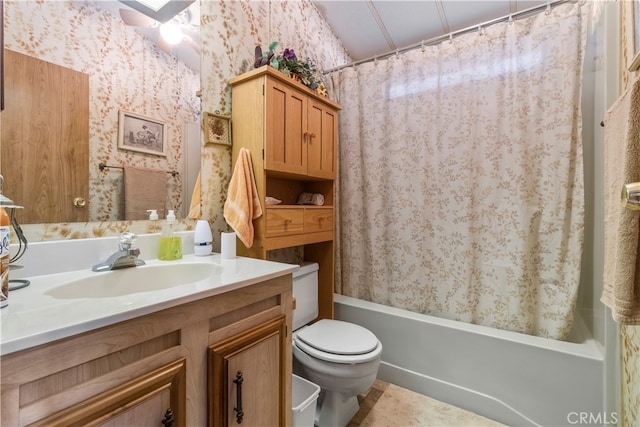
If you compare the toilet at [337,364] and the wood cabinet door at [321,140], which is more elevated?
the wood cabinet door at [321,140]

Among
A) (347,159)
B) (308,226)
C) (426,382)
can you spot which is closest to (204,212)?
(308,226)

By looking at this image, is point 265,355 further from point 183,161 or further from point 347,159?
point 347,159

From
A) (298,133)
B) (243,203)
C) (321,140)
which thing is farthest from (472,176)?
(243,203)

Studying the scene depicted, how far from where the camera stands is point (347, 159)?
78.5 inches

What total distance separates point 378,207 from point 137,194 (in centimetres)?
140

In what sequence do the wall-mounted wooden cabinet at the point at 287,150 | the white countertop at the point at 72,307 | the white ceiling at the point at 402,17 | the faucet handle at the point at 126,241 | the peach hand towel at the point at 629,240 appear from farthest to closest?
1. the white ceiling at the point at 402,17
2. the wall-mounted wooden cabinet at the point at 287,150
3. the faucet handle at the point at 126,241
4. the peach hand towel at the point at 629,240
5. the white countertop at the point at 72,307

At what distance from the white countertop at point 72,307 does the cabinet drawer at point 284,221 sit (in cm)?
45

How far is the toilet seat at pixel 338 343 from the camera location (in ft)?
3.93

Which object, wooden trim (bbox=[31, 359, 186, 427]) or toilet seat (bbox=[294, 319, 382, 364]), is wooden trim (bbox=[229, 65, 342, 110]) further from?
toilet seat (bbox=[294, 319, 382, 364])

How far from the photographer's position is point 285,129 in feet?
4.43

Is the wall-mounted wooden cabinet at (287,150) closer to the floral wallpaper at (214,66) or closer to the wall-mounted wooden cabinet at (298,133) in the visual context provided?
the wall-mounted wooden cabinet at (298,133)

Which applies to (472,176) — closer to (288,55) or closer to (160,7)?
(288,55)

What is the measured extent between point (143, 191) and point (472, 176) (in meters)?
1.70

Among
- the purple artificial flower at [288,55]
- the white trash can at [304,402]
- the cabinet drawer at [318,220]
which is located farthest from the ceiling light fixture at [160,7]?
the white trash can at [304,402]
